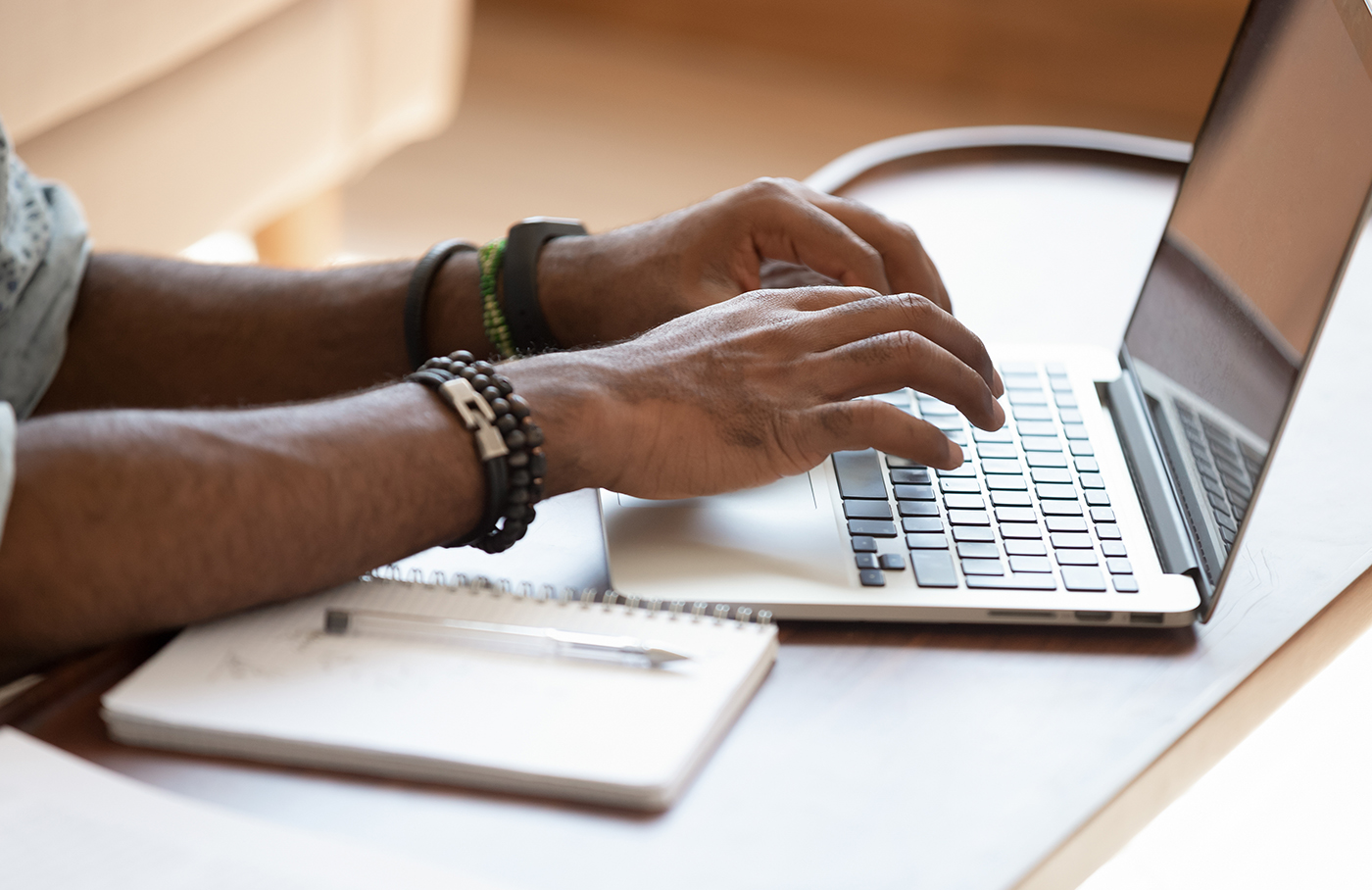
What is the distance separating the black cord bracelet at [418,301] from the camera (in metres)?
0.72

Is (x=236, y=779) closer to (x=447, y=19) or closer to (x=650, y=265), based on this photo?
(x=650, y=265)

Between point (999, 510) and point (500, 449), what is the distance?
0.23m

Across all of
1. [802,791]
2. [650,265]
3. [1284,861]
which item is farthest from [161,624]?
[1284,861]

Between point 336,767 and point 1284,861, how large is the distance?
59 cm

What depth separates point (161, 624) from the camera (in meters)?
0.45

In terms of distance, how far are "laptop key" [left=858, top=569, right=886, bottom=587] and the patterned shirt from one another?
0.49m

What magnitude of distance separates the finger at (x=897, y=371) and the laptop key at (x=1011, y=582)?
0.32ft

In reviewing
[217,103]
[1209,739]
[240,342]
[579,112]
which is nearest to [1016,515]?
[1209,739]

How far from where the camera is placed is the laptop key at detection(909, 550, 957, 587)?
1.68ft

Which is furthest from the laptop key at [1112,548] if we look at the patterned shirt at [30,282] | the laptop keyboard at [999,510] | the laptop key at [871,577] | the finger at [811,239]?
the patterned shirt at [30,282]

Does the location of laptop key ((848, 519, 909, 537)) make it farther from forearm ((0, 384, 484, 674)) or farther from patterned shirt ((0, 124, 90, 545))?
patterned shirt ((0, 124, 90, 545))

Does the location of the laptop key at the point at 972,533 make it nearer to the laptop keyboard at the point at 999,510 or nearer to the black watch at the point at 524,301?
the laptop keyboard at the point at 999,510

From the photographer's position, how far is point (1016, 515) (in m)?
0.57

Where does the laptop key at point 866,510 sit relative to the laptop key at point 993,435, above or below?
below
